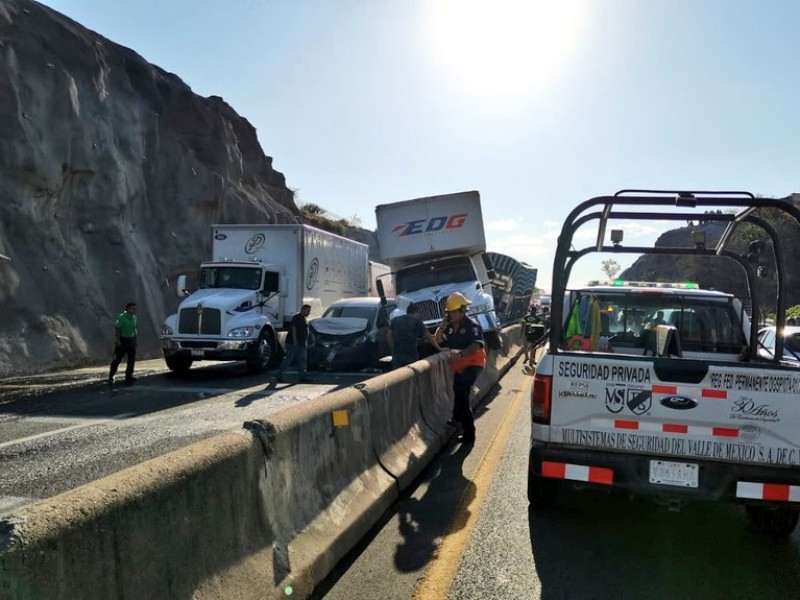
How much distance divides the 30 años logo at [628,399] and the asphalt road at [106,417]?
13.3 ft

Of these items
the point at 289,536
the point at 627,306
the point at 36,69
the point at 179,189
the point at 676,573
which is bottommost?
the point at 676,573

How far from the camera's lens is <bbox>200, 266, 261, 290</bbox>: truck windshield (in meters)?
17.7

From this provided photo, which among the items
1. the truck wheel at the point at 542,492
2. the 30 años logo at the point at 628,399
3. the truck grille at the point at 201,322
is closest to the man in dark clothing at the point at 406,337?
the truck wheel at the point at 542,492

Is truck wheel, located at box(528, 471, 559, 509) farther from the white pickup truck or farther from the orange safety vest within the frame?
the orange safety vest

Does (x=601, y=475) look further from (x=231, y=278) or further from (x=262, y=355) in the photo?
(x=231, y=278)

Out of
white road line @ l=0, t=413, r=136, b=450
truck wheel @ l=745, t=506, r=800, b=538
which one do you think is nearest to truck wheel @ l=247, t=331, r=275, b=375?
white road line @ l=0, t=413, r=136, b=450

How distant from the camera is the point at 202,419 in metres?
9.91

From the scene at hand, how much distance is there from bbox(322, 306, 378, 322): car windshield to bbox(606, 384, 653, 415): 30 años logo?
12.5 metres

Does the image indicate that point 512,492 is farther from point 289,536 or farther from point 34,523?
point 34,523

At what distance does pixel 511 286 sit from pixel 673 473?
86.9ft

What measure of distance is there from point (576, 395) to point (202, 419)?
21.7 feet

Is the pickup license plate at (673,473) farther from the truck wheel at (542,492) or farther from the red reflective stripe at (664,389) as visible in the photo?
the truck wheel at (542,492)

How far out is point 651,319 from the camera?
21.3 ft

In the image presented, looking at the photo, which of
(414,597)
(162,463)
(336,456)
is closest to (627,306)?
(336,456)
